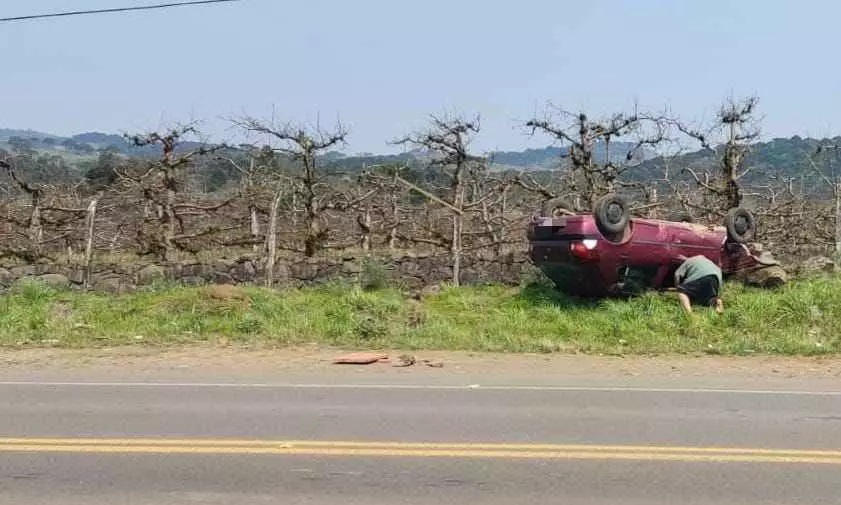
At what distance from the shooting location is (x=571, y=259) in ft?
47.2

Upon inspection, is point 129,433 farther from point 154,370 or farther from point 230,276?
point 230,276

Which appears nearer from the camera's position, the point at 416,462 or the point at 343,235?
the point at 416,462

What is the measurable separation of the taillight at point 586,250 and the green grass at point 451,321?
956 mm

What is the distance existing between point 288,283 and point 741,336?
8.23m

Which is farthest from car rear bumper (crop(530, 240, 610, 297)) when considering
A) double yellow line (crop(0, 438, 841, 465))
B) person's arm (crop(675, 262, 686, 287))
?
double yellow line (crop(0, 438, 841, 465))

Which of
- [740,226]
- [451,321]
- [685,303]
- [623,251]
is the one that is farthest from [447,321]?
[740,226]

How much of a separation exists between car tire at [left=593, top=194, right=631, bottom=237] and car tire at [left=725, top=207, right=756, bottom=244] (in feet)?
7.88

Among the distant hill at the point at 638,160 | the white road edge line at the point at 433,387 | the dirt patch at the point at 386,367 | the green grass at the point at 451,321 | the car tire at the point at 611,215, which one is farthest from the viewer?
the distant hill at the point at 638,160

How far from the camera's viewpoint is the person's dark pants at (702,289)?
14500 mm

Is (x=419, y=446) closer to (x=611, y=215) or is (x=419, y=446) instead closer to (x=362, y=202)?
(x=611, y=215)

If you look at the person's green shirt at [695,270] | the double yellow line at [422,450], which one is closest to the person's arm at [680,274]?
the person's green shirt at [695,270]

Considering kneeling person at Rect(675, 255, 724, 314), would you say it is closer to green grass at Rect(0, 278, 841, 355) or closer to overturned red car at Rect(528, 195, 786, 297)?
green grass at Rect(0, 278, 841, 355)

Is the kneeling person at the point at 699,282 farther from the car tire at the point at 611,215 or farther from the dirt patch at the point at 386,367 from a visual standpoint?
the dirt patch at the point at 386,367

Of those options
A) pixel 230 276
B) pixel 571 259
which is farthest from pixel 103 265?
pixel 571 259
